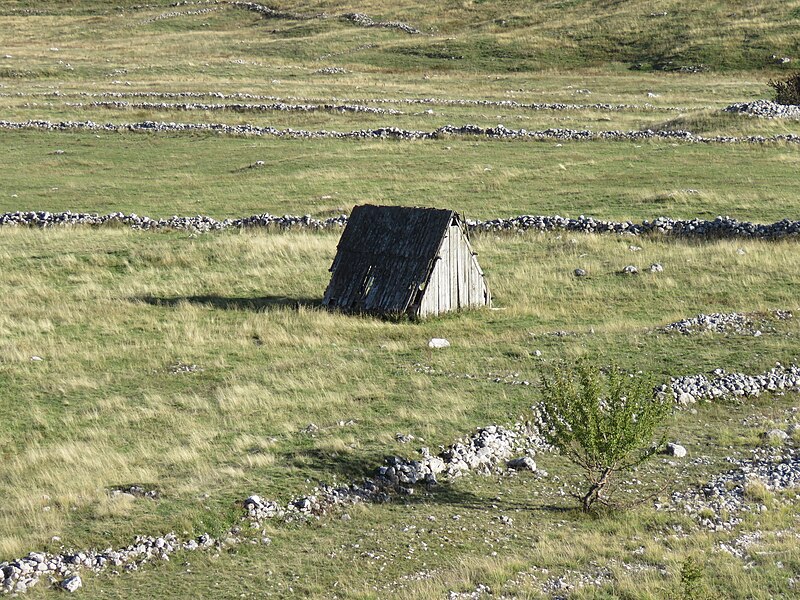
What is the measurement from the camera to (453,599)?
1111 cm

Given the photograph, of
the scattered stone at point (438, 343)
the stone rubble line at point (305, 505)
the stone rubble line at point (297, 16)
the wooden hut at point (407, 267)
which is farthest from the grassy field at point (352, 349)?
the stone rubble line at point (297, 16)

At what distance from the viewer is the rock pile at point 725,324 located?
2191 centimetres

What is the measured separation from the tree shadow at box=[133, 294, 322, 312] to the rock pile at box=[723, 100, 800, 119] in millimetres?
35397

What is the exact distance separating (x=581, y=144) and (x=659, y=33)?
148ft

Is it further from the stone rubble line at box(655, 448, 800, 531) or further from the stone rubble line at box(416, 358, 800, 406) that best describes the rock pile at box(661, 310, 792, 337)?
the stone rubble line at box(655, 448, 800, 531)

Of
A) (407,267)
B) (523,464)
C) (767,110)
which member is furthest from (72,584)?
(767,110)

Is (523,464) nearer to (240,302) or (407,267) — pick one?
(407,267)

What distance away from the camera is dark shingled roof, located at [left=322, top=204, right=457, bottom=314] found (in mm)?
23891

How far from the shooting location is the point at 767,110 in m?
53.8

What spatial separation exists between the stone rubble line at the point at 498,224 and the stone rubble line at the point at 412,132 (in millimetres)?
18344

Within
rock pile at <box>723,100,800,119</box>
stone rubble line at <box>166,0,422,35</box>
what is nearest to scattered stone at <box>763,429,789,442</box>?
rock pile at <box>723,100,800,119</box>

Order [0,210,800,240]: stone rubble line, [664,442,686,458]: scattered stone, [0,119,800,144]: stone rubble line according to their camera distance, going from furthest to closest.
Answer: [0,119,800,144]: stone rubble line < [0,210,800,240]: stone rubble line < [664,442,686,458]: scattered stone

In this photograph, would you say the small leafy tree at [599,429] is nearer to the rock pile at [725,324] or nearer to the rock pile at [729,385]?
the rock pile at [729,385]

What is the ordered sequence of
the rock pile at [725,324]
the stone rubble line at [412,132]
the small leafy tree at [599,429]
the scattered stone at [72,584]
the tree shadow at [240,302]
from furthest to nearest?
1. the stone rubble line at [412,132]
2. the tree shadow at [240,302]
3. the rock pile at [725,324]
4. the small leafy tree at [599,429]
5. the scattered stone at [72,584]
